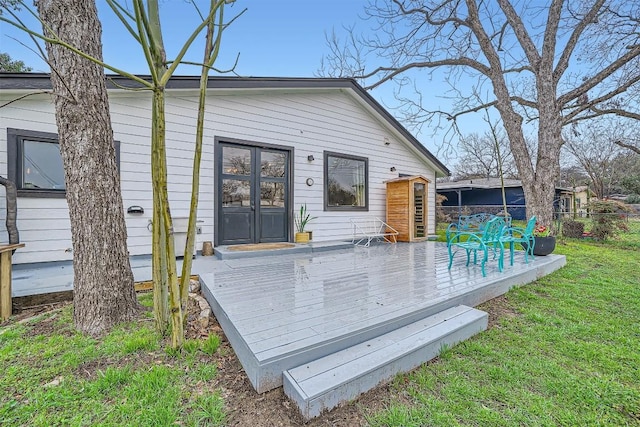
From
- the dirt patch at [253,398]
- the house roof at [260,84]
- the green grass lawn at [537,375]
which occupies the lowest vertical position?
the green grass lawn at [537,375]

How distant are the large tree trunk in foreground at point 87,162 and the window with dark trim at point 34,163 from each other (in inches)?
84.4

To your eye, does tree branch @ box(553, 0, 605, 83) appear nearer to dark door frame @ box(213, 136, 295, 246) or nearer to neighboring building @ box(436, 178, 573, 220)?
dark door frame @ box(213, 136, 295, 246)

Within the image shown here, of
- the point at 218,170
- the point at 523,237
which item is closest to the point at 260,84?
the point at 218,170

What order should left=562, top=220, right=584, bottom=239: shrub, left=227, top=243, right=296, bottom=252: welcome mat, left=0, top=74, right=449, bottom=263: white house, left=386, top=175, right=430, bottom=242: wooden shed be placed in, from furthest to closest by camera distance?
1. left=562, top=220, right=584, bottom=239: shrub
2. left=386, top=175, right=430, bottom=242: wooden shed
3. left=227, top=243, right=296, bottom=252: welcome mat
4. left=0, top=74, right=449, bottom=263: white house

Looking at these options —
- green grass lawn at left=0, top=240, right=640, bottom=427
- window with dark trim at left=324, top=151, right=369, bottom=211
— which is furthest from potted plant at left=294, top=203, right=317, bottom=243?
green grass lawn at left=0, top=240, right=640, bottom=427

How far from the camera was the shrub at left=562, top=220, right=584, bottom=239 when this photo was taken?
30.4ft

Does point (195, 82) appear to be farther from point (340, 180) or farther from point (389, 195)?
point (389, 195)

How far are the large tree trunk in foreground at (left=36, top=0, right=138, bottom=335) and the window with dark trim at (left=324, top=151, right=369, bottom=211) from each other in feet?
15.5

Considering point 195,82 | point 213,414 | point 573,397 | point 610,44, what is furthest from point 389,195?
point 610,44

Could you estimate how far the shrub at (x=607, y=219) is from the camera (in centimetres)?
848

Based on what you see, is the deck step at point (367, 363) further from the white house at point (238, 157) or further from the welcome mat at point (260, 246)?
the white house at point (238, 157)

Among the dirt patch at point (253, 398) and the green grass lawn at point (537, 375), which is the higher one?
the dirt patch at point (253, 398)

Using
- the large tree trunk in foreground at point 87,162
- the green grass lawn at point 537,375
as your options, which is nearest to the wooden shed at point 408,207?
the green grass lawn at point 537,375

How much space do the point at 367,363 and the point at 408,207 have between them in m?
5.97
